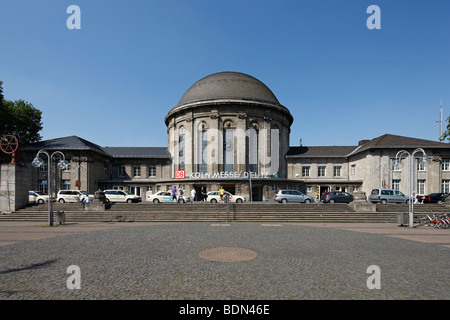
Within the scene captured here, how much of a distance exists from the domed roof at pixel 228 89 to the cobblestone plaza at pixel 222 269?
32.9 metres

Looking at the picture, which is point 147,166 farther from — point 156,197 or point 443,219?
point 443,219

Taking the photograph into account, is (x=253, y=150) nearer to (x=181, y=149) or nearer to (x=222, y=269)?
(x=181, y=149)

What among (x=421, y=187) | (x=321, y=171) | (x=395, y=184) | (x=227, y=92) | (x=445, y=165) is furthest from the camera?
(x=321, y=171)

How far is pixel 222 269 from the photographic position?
7.17 m

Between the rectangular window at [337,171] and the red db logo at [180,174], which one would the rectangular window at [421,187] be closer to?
the rectangular window at [337,171]

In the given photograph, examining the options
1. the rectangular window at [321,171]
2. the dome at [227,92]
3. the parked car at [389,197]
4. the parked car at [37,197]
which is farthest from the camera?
the rectangular window at [321,171]

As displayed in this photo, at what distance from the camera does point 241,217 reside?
21.1 metres

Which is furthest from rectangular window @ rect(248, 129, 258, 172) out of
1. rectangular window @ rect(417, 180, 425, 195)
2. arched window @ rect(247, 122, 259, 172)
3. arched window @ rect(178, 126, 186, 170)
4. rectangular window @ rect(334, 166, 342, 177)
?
rectangular window @ rect(417, 180, 425, 195)

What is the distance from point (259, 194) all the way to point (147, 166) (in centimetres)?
2161

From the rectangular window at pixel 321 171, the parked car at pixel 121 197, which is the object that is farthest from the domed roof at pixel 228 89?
the parked car at pixel 121 197

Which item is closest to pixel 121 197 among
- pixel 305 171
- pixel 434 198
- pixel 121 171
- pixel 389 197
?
pixel 121 171

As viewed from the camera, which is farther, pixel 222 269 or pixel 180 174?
pixel 180 174

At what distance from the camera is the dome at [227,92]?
40.2m

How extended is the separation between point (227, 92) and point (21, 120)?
36.6 metres
